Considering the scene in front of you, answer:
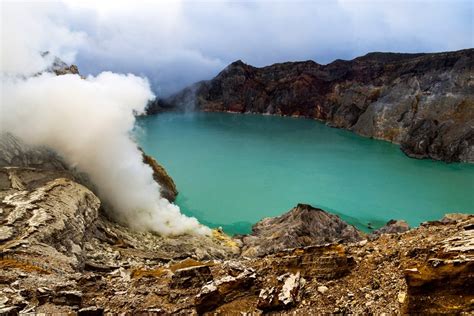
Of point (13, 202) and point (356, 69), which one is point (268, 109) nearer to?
point (356, 69)

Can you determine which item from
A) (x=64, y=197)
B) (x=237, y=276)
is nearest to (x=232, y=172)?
(x=64, y=197)

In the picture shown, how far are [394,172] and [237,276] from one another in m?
38.5

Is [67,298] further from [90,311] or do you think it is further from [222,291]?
[222,291]

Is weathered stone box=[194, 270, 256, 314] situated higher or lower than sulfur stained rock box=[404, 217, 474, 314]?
lower

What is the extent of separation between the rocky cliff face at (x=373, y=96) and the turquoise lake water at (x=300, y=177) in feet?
13.8

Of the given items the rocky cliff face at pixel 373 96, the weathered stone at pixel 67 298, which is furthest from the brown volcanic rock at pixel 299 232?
the rocky cliff face at pixel 373 96

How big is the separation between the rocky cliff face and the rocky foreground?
47983 millimetres

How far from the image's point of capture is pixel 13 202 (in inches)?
548

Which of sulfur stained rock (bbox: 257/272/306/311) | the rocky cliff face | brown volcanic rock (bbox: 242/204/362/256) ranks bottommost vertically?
brown volcanic rock (bbox: 242/204/362/256)

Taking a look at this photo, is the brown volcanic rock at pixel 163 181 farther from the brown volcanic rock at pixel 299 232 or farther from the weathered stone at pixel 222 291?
the weathered stone at pixel 222 291

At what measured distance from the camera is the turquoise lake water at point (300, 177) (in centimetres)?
2881

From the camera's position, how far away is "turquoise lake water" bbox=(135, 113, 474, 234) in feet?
94.5

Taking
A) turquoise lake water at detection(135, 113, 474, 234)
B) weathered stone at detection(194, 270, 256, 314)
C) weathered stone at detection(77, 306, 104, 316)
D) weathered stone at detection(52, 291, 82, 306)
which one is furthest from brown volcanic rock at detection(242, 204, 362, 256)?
weathered stone at detection(77, 306, 104, 316)

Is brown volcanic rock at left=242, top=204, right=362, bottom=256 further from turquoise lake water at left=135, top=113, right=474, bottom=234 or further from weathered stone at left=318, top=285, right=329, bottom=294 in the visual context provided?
weathered stone at left=318, top=285, right=329, bottom=294
